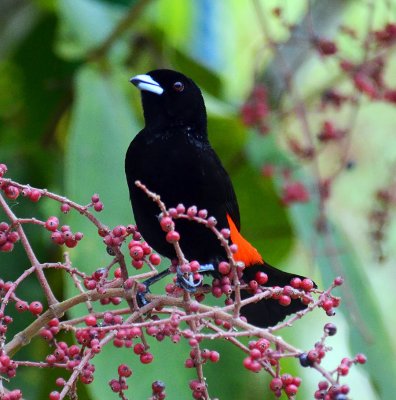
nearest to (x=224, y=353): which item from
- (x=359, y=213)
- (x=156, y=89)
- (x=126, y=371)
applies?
(x=156, y=89)

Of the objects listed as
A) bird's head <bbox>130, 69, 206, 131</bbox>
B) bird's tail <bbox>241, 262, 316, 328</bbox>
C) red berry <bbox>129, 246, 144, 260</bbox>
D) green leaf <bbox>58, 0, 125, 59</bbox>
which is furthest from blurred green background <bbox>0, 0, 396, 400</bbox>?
red berry <bbox>129, 246, 144, 260</bbox>

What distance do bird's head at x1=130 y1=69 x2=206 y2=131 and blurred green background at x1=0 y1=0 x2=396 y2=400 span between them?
1.63 feet

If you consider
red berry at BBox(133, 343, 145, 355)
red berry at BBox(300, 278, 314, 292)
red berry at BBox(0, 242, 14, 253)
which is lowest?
red berry at BBox(133, 343, 145, 355)

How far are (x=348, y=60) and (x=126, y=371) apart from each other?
6.27ft

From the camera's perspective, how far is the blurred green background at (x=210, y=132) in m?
2.98

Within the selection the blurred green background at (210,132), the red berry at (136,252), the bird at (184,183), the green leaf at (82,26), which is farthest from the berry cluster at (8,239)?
the green leaf at (82,26)

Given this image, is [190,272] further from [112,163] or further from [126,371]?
[112,163]

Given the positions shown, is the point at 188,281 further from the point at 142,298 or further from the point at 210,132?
the point at 210,132

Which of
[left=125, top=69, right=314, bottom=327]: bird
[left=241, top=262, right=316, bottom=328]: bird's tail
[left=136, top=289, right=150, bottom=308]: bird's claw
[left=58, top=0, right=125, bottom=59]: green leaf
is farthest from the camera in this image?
[left=58, top=0, right=125, bottom=59]: green leaf

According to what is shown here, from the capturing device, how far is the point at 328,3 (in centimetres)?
418

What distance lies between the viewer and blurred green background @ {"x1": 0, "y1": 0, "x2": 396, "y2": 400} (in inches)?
117

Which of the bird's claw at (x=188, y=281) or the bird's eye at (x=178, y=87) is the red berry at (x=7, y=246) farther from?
the bird's eye at (x=178, y=87)

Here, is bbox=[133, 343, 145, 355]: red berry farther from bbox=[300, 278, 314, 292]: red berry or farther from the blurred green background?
the blurred green background

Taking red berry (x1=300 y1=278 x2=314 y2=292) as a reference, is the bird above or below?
above
